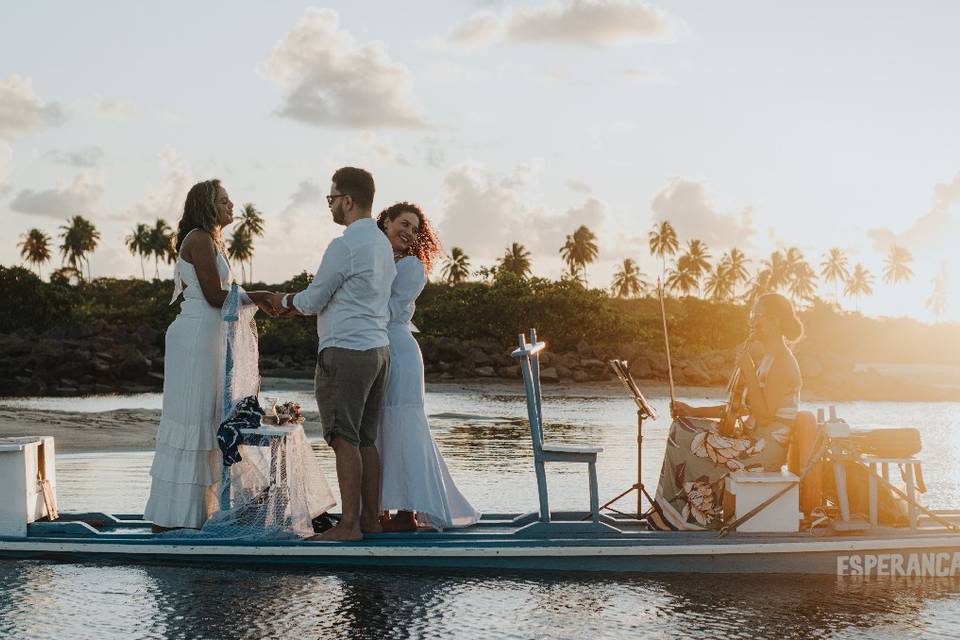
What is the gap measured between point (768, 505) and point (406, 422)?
2.33 meters

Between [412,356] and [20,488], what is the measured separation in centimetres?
264

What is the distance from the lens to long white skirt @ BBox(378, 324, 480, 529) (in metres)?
7.23

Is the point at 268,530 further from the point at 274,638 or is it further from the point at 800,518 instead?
the point at 800,518

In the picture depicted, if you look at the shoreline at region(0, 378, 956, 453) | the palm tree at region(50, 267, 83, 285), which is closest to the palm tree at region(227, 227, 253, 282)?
the palm tree at region(50, 267, 83, 285)

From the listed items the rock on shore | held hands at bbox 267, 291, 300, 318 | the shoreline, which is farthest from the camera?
the rock on shore

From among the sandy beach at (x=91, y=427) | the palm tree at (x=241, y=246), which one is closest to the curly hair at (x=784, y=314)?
the sandy beach at (x=91, y=427)

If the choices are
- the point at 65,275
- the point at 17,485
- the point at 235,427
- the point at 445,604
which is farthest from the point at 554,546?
the point at 65,275

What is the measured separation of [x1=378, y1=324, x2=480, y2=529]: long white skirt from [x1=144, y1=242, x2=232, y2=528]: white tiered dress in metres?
1.11

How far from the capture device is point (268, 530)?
276 inches

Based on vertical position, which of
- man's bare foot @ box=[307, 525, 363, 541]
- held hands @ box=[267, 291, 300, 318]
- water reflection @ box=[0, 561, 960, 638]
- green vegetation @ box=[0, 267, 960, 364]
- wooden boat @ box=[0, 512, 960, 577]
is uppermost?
green vegetation @ box=[0, 267, 960, 364]

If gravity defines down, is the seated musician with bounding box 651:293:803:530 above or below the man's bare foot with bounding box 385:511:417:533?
above

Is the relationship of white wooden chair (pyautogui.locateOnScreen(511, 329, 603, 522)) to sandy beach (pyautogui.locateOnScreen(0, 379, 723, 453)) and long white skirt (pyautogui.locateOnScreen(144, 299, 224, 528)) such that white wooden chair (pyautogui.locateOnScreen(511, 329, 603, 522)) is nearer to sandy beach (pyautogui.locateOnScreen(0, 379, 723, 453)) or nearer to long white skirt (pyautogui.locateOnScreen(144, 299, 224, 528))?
long white skirt (pyautogui.locateOnScreen(144, 299, 224, 528))

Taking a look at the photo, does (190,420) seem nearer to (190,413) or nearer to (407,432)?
(190,413)

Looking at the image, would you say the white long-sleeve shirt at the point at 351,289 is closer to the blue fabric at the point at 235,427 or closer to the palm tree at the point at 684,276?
the blue fabric at the point at 235,427
